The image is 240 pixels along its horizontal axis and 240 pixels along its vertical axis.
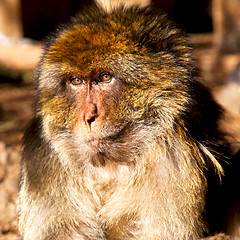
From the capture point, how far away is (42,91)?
107 inches

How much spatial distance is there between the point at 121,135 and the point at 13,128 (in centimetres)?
390

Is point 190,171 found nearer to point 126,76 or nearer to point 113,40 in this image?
point 126,76

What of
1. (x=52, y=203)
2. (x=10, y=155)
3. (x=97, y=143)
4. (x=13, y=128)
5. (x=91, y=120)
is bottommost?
(x=13, y=128)

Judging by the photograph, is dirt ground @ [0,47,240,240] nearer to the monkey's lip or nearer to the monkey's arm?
the monkey's arm

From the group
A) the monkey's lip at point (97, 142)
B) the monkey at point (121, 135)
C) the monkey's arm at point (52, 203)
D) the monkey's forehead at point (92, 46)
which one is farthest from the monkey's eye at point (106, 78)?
the monkey's arm at point (52, 203)

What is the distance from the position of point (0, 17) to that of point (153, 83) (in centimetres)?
935

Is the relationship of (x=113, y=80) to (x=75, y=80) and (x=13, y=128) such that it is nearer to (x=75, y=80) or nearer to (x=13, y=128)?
(x=75, y=80)

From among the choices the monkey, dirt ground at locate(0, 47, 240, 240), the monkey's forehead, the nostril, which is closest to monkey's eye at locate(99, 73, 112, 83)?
the monkey

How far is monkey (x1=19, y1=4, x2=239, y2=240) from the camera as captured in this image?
254 cm

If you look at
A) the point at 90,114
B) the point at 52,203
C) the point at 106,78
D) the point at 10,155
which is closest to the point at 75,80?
the point at 106,78

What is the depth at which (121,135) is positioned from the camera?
2586 millimetres

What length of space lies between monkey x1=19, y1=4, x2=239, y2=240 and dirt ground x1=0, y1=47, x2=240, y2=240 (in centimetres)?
A: 62

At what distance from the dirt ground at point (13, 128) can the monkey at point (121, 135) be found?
24.3 inches

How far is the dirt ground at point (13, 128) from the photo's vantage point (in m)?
3.98
